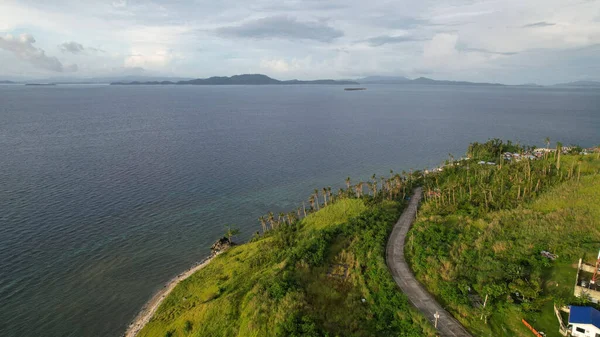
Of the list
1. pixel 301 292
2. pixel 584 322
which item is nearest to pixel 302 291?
pixel 301 292

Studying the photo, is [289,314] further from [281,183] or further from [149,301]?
[281,183]

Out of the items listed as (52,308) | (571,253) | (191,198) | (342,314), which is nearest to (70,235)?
(52,308)

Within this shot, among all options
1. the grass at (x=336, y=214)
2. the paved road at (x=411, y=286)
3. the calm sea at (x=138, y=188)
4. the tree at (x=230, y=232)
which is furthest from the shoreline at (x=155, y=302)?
the paved road at (x=411, y=286)

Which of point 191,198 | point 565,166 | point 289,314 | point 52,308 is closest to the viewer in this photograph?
point 289,314

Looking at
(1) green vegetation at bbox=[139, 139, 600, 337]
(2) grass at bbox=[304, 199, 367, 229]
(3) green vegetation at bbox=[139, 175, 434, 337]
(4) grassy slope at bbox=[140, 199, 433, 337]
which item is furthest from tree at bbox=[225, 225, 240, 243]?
(2) grass at bbox=[304, 199, 367, 229]

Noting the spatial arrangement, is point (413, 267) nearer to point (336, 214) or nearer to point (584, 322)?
point (584, 322)

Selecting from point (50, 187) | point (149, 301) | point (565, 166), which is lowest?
point (149, 301)
